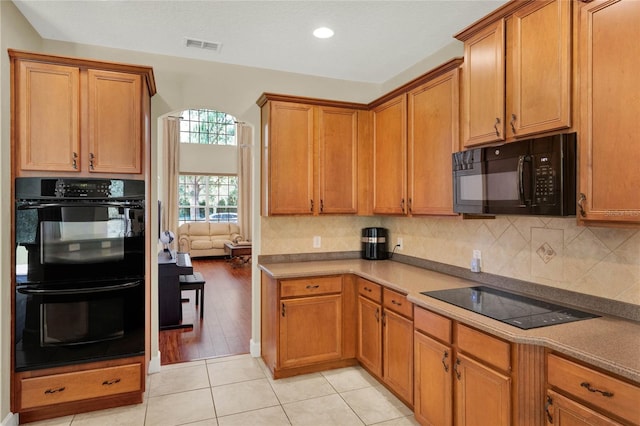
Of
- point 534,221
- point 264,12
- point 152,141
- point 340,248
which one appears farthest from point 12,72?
point 534,221

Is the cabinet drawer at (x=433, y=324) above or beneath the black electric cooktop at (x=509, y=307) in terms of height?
beneath

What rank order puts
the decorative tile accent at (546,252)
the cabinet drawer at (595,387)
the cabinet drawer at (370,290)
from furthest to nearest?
A: the cabinet drawer at (370,290)
the decorative tile accent at (546,252)
the cabinet drawer at (595,387)

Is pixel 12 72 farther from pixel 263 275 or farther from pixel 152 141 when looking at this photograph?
pixel 263 275

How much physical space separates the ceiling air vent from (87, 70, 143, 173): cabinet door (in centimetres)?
59

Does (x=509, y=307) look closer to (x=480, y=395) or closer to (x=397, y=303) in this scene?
(x=480, y=395)

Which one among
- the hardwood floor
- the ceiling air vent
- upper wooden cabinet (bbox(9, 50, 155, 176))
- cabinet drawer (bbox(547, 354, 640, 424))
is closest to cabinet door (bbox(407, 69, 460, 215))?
cabinet drawer (bbox(547, 354, 640, 424))

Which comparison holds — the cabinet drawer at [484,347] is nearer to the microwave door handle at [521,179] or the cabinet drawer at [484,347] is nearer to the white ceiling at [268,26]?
the microwave door handle at [521,179]

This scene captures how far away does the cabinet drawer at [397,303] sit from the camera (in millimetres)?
2576

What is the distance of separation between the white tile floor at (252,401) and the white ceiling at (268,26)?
2.81 m

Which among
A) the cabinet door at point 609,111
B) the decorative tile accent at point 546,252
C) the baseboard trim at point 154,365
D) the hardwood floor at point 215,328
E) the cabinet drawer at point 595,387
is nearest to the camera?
the cabinet drawer at point 595,387

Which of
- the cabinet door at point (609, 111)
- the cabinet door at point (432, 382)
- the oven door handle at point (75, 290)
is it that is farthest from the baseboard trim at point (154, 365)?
the cabinet door at point (609, 111)

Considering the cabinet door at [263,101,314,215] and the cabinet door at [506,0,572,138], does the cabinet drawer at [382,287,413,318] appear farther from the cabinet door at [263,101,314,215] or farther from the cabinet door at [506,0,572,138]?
the cabinet door at [506,0,572,138]

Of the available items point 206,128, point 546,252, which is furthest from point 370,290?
point 206,128

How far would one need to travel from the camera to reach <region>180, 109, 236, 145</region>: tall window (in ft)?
33.1
